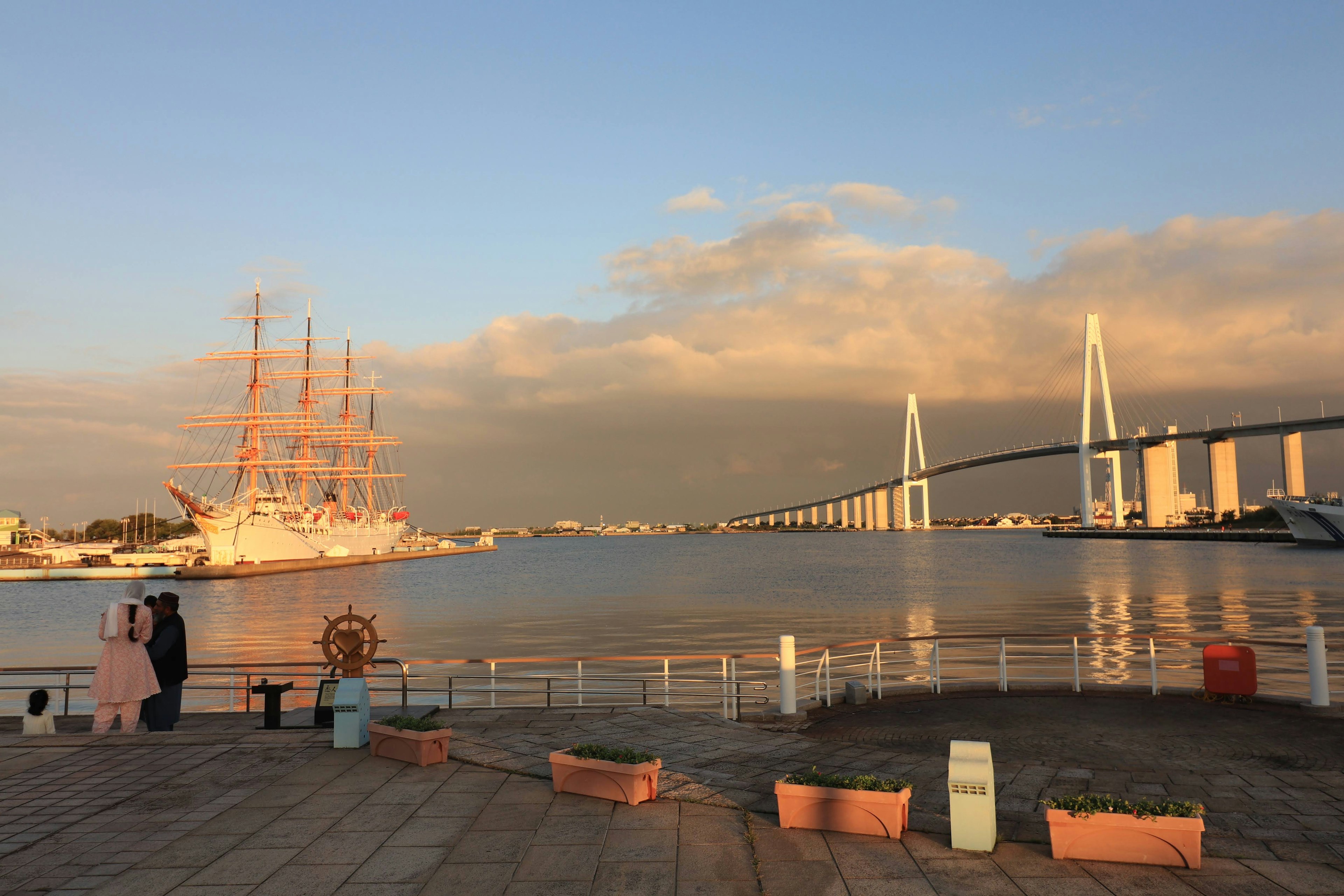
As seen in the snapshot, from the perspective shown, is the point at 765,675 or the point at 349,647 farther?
the point at 765,675

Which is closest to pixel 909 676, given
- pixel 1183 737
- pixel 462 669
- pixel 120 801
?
pixel 1183 737

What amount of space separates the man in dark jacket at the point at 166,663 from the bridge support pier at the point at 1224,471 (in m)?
133

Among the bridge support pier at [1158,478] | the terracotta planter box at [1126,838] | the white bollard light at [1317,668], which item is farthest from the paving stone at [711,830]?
the bridge support pier at [1158,478]

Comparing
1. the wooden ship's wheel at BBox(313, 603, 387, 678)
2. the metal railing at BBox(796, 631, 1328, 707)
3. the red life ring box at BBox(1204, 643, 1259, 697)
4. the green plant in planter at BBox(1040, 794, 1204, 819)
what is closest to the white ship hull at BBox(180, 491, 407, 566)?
the metal railing at BBox(796, 631, 1328, 707)

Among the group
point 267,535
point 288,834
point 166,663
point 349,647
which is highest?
point 267,535

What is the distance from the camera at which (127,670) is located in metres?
10.7

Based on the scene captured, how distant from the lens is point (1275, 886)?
18.0 ft

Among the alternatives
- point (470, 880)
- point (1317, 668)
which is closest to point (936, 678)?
point (1317, 668)

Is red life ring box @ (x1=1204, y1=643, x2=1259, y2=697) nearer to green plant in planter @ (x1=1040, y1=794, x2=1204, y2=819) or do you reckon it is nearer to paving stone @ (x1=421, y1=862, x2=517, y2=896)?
green plant in planter @ (x1=1040, y1=794, x2=1204, y2=819)

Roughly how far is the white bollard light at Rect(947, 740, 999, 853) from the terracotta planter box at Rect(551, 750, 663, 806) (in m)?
2.60

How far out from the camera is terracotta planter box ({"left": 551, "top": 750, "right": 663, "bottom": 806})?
7.48 m

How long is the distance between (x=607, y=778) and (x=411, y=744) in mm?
2624

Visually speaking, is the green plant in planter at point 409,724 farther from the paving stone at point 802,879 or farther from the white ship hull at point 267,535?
the white ship hull at point 267,535

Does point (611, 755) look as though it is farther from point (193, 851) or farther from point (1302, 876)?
point (1302, 876)
